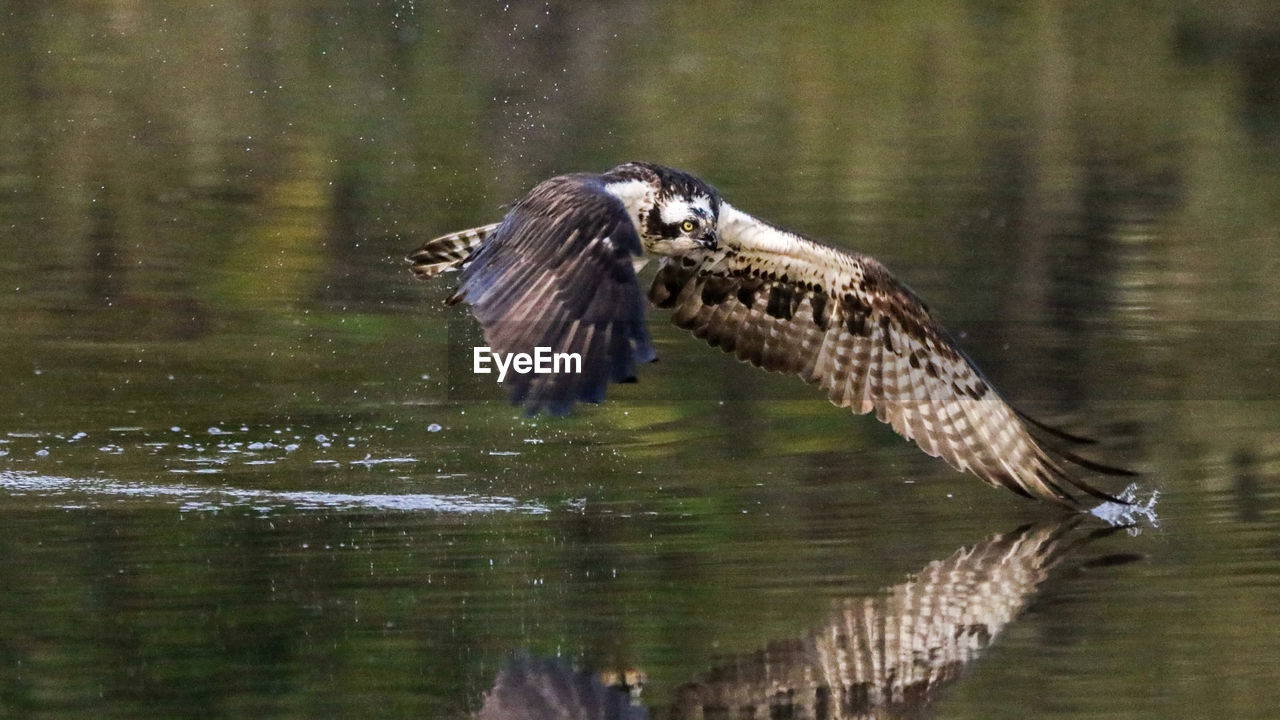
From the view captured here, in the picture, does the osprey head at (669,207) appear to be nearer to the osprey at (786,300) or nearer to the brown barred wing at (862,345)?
the osprey at (786,300)

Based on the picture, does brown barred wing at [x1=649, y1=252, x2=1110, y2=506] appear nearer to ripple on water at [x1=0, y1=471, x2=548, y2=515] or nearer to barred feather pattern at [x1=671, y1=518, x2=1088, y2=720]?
barred feather pattern at [x1=671, y1=518, x2=1088, y2=720]

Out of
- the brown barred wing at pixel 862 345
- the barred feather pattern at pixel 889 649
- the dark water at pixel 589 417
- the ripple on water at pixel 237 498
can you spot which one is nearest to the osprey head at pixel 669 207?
the brown barred wing at pixel 862 345

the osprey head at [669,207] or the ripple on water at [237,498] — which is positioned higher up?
the osprey head at [669,207]

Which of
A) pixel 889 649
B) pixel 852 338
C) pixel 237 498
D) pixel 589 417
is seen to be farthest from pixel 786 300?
pixel 889 649

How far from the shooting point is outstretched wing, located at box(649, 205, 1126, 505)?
26.6 ft

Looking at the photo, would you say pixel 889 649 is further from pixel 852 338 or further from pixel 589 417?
pixel 589 417

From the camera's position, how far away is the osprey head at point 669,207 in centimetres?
806

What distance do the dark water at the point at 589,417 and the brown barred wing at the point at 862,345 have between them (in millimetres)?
230

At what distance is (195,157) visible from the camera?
1664cm

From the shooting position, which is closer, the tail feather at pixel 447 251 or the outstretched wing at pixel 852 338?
the outstretched wing at pixel 852 338

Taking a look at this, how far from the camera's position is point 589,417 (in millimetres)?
9461

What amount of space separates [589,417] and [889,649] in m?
3.39

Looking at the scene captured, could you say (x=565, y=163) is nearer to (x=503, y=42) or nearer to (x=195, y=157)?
(x=195, y=157)

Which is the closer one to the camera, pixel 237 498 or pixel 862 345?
pixel 237 498
